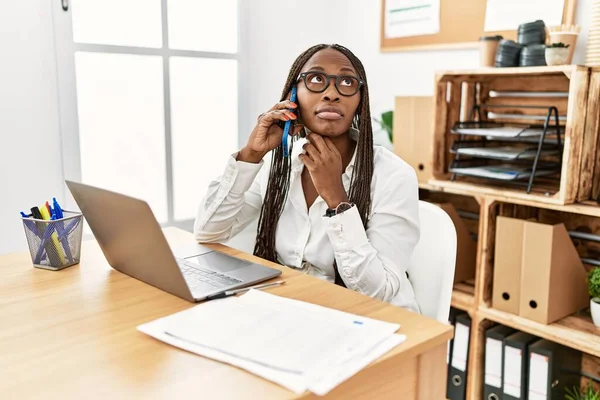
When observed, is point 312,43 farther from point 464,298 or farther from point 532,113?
point 464,298

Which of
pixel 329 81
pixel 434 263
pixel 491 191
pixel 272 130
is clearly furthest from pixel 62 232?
pixel 491 191

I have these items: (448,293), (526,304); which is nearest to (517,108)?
(526,304)

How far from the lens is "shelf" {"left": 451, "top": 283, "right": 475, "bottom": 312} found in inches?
78.1

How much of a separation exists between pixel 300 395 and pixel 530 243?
1.33 m

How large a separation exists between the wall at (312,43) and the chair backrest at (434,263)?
1.22 m

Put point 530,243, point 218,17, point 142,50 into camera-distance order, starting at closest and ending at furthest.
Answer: point 530,243 < point 142,50 < point 218,17

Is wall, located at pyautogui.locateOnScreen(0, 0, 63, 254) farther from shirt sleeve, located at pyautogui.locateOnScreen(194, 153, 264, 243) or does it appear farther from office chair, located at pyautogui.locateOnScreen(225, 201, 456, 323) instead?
office chair, located at pyautogui.locateOnScreen(225, 201, 456, 323)

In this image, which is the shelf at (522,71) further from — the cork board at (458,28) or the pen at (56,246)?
the pen at (56,246)

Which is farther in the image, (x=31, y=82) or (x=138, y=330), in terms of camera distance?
(x=31, y=82)

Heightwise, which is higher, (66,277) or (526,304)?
(66,277)

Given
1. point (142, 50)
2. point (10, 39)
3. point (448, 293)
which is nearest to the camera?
point (448, 293)

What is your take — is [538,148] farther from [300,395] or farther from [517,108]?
[300,395]

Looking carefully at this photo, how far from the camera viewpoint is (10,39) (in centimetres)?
207

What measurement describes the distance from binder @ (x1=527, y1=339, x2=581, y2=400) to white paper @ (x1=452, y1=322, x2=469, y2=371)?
0.78 ft
